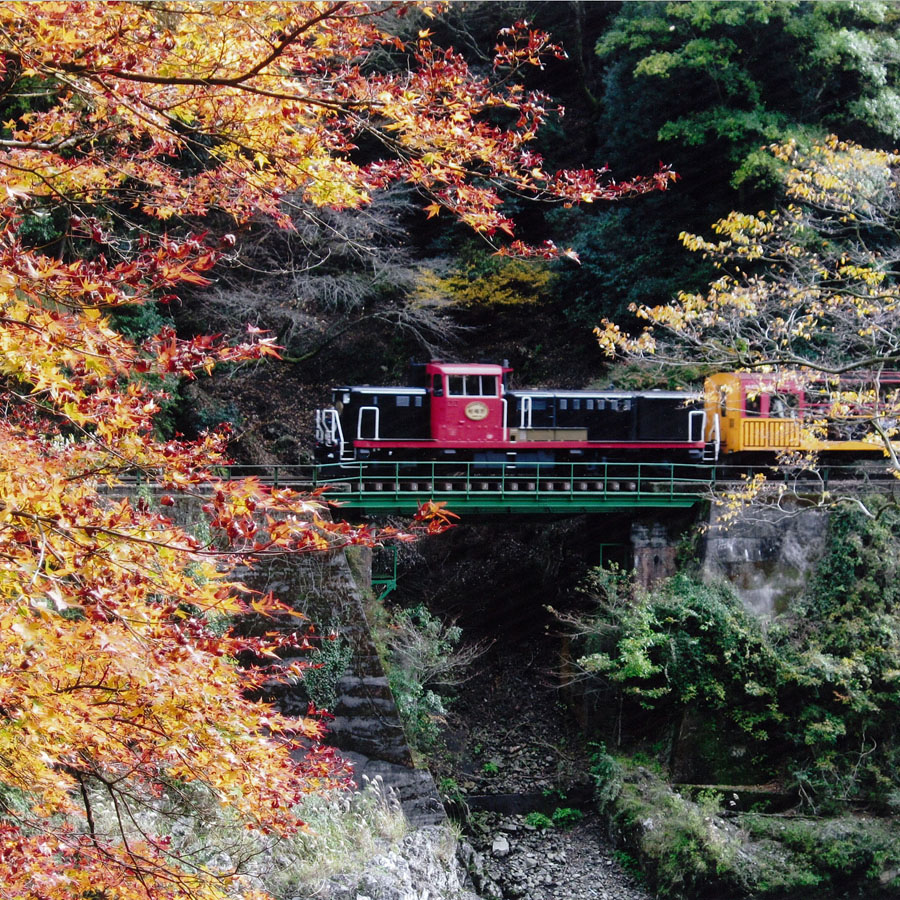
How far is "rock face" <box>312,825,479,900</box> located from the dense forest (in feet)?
3.89

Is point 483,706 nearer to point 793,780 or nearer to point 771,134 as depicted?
point 793,780

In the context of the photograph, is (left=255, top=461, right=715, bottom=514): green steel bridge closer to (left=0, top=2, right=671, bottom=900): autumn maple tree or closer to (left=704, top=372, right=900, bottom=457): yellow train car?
(left=704, top=372, right=900, bottom=457): yellow train car

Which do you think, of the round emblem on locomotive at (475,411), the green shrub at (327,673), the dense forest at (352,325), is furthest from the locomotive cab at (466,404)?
the green shrub at (327,673)

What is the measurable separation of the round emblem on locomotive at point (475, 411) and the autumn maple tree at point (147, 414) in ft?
32.1

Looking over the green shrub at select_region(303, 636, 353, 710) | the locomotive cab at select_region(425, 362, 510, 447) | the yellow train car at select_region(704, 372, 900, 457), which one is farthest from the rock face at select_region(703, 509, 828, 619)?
the green shrub at select_region(303, 636, 353, 710)

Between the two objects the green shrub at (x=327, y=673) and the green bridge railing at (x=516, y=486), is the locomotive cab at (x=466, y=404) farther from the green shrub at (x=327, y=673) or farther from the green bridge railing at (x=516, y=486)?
the green shrub at (x=327, y=673)

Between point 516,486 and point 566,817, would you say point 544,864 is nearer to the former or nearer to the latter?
point 566,817

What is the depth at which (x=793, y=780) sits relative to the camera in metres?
13.7

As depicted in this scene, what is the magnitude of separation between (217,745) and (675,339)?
53.6 feet

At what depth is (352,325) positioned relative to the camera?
21266 millimetres

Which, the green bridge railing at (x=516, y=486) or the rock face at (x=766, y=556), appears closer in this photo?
the green bridge railing at (x=516, y=486)

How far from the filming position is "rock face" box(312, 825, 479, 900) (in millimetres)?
9516

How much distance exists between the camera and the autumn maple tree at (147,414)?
3.98 m

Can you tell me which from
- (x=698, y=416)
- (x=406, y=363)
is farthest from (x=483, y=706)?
(x=406, y=363)
